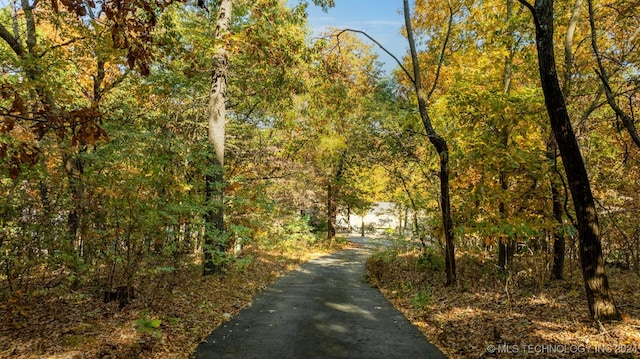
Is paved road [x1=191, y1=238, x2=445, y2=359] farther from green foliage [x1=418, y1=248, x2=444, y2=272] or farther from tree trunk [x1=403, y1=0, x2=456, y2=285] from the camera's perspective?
green foliage [x1=418, y1=248, x2=444, y2=272]

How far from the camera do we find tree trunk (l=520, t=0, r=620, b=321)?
19.3 feet

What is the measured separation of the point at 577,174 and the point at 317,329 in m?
5.52

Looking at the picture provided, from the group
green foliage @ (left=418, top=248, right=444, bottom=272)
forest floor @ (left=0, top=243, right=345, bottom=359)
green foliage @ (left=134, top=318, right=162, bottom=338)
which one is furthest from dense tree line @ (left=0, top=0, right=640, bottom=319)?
green foliage @ (left=134, top=318, right=162, bottom=338)


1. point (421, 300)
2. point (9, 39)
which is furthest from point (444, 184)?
point (9, 39)

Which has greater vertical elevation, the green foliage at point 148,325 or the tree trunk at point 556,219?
the tree trunk at point 556,219

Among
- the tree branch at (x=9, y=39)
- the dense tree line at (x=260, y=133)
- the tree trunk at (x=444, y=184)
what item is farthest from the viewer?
the tree trunk at (x=444, y=184)

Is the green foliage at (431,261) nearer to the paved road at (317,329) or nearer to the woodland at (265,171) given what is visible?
the woodland at (265,171)

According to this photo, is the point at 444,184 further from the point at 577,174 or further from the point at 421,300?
the point at 577,174

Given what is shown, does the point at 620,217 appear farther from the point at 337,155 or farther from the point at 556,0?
the point at 337,155

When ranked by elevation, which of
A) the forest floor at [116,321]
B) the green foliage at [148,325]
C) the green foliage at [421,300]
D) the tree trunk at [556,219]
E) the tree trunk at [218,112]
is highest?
the tree trunk at [218,112]

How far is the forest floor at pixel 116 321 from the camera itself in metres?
5.64

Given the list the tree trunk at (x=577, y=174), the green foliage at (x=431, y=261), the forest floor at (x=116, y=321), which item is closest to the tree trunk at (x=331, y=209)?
the green foliage at (x=431, y=261)

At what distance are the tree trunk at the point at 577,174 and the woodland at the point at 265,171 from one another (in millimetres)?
30

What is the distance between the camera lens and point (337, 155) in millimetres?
23828
